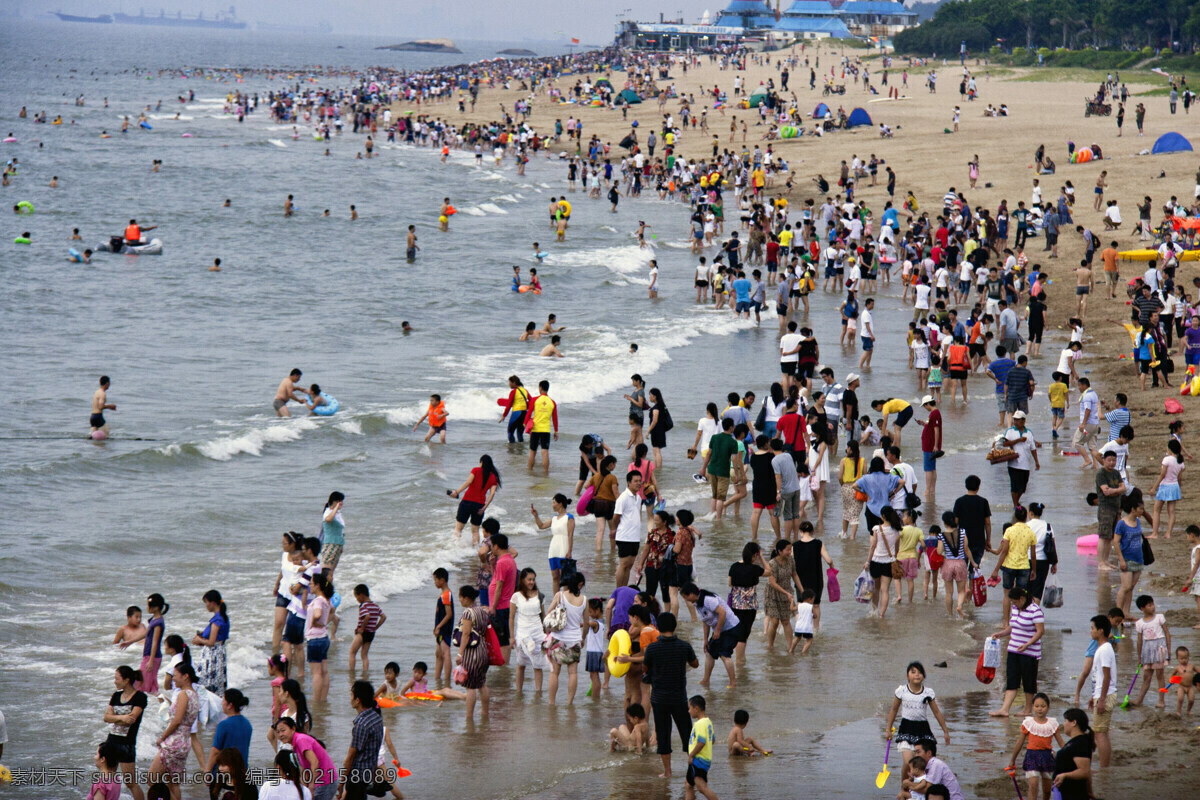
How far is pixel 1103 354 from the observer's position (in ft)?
73.1

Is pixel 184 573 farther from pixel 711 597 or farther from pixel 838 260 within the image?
pixel 838 260

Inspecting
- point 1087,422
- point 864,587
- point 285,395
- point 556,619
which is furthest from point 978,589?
point 285,395

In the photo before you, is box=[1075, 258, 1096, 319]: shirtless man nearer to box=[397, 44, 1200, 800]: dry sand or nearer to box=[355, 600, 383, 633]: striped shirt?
box=[397, 44, 1200, 800]: dry sand

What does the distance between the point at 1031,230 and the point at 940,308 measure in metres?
12.7

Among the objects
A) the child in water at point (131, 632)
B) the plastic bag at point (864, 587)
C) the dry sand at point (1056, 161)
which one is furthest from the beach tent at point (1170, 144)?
the child in water at point (131, 632)

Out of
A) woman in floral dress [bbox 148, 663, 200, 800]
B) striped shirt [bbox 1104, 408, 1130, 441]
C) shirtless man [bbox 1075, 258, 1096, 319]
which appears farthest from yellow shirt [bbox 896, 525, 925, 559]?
shirtless man [bbox 1075, 258, 1096, 319]

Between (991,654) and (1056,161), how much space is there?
36.5 m

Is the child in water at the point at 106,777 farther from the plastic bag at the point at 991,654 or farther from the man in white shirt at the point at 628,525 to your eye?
the plastic bag at the point at 991,654

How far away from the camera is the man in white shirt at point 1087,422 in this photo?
16109mm

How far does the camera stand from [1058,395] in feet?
57.5

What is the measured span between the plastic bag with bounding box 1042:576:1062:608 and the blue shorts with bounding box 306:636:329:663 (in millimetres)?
6469

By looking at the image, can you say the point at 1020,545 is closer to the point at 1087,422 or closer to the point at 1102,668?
the point at 1102,668

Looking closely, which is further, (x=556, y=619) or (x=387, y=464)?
(x=387, y=464)

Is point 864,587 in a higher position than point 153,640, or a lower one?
lower
